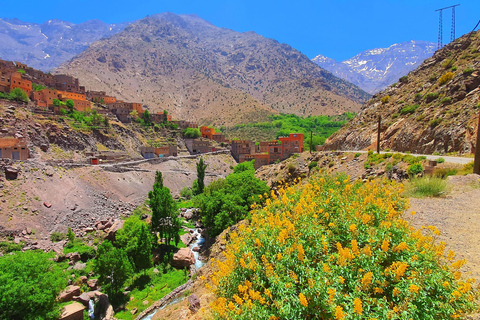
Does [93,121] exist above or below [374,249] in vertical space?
above

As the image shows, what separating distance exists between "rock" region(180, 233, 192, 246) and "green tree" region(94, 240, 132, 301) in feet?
28.8

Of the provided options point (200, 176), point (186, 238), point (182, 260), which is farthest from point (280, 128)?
point (182, 260)

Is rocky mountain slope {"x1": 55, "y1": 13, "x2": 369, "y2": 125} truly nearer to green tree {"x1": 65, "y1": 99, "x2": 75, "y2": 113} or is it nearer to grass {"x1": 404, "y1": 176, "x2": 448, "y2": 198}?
green tree {"x1": 65, "y1": 99, "x2": 75, "y2": 113}

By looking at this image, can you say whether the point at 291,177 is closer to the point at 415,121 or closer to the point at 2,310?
the point at 415,121

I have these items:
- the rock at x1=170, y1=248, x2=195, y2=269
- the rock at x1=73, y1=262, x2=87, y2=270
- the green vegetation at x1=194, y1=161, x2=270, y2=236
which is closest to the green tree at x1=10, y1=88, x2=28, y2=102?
the rock at x1=73, y1=262, x2=87, y2=270

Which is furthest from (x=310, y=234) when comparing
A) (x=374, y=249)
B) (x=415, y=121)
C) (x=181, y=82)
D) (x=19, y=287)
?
(x=181, y=82)

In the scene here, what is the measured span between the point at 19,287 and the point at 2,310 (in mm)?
1030

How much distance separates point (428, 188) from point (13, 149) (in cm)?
4156

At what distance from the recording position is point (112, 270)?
17016mm

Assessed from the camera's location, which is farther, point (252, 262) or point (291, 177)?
point (291, 177)

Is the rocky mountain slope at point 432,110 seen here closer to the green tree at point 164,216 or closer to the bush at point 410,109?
the bush at point 410,109

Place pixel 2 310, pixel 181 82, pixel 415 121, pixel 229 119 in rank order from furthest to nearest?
pixel 181 82
pixel 229 119
pixel 415 121
pixel 2 310

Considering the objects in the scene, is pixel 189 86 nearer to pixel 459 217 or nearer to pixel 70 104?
pixel 70 104

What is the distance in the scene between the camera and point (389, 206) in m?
6.33
